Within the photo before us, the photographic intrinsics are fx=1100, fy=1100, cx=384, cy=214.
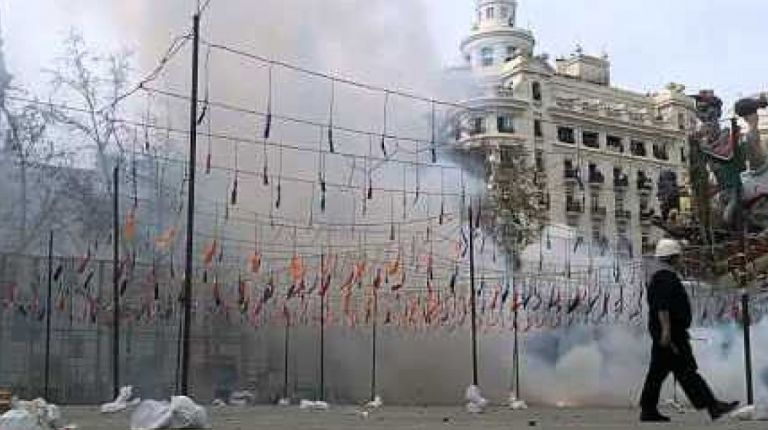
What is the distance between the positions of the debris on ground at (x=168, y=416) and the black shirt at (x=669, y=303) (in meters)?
4.51

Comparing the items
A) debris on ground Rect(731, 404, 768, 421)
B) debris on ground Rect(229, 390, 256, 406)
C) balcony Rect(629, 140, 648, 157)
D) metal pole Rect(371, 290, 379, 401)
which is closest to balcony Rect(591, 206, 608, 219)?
balcony Rect(629, 140, 648, 157)

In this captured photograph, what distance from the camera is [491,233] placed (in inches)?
1683

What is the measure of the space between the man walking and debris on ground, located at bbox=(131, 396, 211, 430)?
4.41 metres

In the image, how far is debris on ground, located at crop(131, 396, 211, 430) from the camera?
10.2m

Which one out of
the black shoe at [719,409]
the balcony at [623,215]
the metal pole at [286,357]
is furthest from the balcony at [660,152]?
the black shoe at [719,409]

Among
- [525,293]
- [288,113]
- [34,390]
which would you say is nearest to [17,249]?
[34,390]

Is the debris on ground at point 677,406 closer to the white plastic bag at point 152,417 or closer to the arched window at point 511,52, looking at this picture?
the white plastic bag at point 152,417

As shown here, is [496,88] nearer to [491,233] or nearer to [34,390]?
[491,233]

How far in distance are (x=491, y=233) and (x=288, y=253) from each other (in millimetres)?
12370

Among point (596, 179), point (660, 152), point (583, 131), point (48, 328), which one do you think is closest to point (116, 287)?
point (48, 328)

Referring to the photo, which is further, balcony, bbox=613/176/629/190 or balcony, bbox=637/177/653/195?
balcony, bbox=637/177/653/195

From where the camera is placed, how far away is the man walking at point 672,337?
34.1 ft

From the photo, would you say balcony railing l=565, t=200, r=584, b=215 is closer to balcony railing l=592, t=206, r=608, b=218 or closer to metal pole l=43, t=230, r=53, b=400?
balcony railing l=592, t=206, r=608, b=218

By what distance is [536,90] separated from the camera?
77.8 metres
